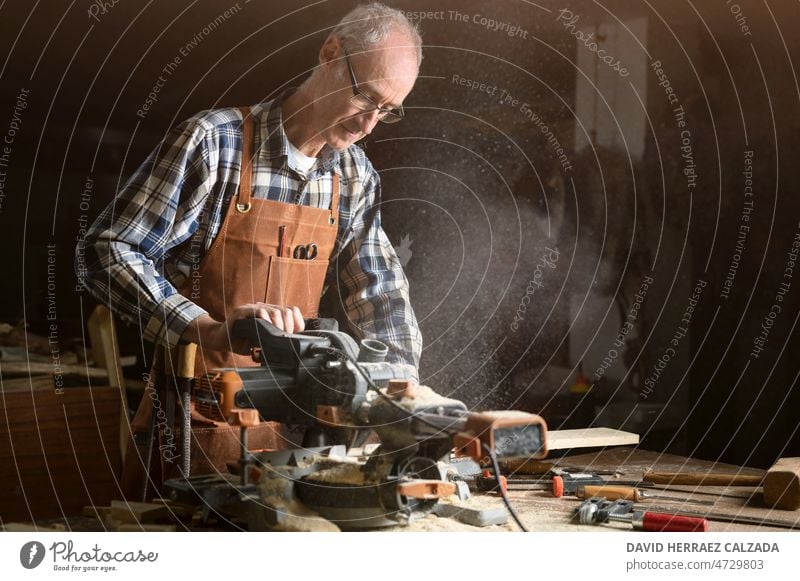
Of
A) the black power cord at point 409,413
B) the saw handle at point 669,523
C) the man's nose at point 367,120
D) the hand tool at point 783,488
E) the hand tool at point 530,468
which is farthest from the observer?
the hand tool at point 530,468

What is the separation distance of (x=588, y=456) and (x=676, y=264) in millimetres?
471

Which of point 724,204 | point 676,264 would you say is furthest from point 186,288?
point 724,204

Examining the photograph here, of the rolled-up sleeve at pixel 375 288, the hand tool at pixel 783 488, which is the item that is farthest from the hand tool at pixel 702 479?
the rolled-up sleeve at pixel 375 288

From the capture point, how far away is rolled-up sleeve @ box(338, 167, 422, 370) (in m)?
1.67

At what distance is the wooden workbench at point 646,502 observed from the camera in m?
1.44

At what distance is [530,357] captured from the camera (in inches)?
74.4

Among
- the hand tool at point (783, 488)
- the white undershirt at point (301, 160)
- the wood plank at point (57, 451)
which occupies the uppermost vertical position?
the white undershirt at point (301, 160)

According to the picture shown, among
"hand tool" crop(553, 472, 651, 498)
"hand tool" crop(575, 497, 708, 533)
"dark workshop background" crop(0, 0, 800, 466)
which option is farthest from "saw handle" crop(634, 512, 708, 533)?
"dark workshop background" crop(0, 0, 800, 466)

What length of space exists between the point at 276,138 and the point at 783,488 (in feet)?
3.57

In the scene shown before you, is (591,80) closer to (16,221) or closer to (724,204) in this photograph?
(724,204)

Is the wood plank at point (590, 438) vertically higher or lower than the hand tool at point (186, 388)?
lower

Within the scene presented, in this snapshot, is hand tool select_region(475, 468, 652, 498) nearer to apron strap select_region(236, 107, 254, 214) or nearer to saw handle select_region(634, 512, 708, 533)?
saw handle select_region(634, 512, 708, 533)

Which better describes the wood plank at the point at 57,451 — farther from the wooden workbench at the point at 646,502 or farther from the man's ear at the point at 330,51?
the man's ear at the point at 330,51

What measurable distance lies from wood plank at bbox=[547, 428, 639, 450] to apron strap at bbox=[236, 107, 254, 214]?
A: 31.1 inches
